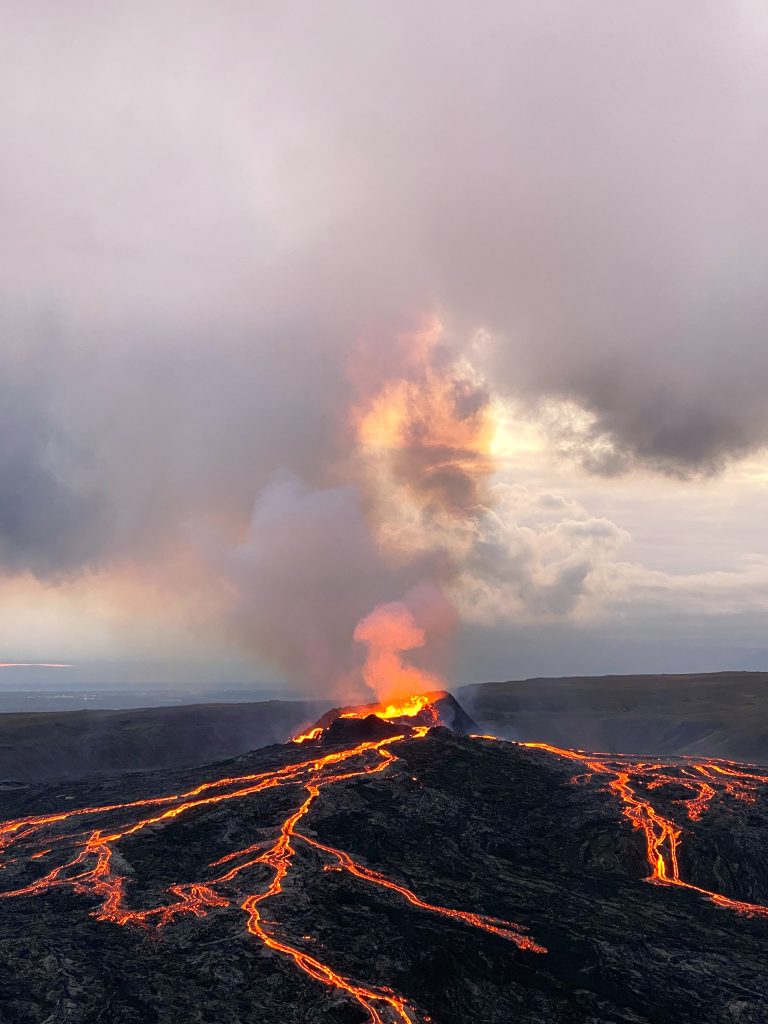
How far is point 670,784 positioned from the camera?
237 ft

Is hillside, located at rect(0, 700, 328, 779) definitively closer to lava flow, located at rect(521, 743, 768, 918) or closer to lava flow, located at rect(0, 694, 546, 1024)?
lava flow, located at rect(0, 694, 546, 1024)

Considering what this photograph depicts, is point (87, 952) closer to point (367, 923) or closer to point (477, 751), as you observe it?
point (367, 923)

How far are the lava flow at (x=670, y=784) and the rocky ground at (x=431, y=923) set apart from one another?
102 centimetres

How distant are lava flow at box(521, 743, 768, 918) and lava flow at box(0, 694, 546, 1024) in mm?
16842

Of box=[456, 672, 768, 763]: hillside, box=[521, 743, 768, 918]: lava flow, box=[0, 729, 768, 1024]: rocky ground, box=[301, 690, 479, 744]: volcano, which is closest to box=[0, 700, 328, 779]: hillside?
box=[301, 690, 479, 744]: volcano

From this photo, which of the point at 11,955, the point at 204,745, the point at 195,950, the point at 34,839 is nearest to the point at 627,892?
the point at 195,950

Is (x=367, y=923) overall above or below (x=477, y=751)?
below

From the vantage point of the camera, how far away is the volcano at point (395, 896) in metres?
34.8

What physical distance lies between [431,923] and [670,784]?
37.8 m

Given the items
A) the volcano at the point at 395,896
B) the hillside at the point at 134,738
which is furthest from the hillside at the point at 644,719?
the volcano at the point at 395,896

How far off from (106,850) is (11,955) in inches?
675

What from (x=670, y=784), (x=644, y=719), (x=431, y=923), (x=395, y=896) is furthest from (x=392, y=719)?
(x=644, y=719)

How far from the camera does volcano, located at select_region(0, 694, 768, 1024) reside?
3481 centimetres

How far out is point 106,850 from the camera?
180 ft
